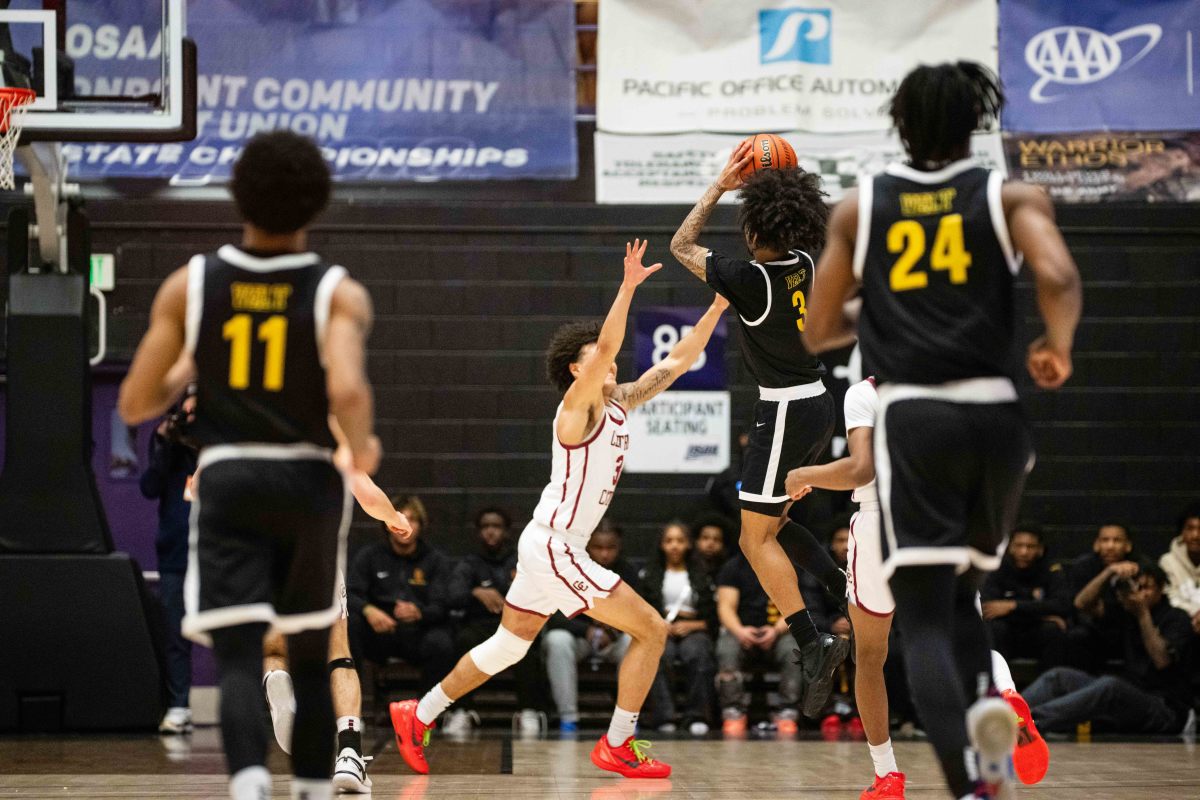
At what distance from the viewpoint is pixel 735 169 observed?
20.0ft

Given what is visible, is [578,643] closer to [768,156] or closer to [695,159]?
[695,159]

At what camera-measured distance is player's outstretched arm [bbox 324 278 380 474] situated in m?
3.54

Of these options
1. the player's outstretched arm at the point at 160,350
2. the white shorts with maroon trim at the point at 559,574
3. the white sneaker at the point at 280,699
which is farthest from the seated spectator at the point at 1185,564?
the player's outstretched arm at the point at 160,350

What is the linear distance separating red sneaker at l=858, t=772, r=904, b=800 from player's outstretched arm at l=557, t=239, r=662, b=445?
1.79 meters

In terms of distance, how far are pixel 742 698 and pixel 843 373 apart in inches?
102

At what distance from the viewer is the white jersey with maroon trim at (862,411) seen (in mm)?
5539

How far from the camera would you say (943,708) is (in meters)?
3.67

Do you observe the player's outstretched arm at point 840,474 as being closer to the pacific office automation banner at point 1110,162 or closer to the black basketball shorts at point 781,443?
the black basketball shorts at point 781,443

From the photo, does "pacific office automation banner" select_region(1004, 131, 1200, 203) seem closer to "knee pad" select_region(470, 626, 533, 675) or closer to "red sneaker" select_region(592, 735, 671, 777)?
"red sneaker" select_region(592, 735, 671, 777)

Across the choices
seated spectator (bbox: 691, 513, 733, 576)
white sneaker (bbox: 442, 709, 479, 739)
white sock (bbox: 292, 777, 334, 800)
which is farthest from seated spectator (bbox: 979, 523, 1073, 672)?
white sock (bbox: 292, 777, 334, 800)

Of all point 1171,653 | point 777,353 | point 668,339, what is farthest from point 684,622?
point 777,353

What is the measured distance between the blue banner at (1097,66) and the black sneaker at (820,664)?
6185 millimetres

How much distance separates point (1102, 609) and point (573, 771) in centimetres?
449

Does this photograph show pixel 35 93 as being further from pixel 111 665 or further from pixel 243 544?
pixel 243 544
